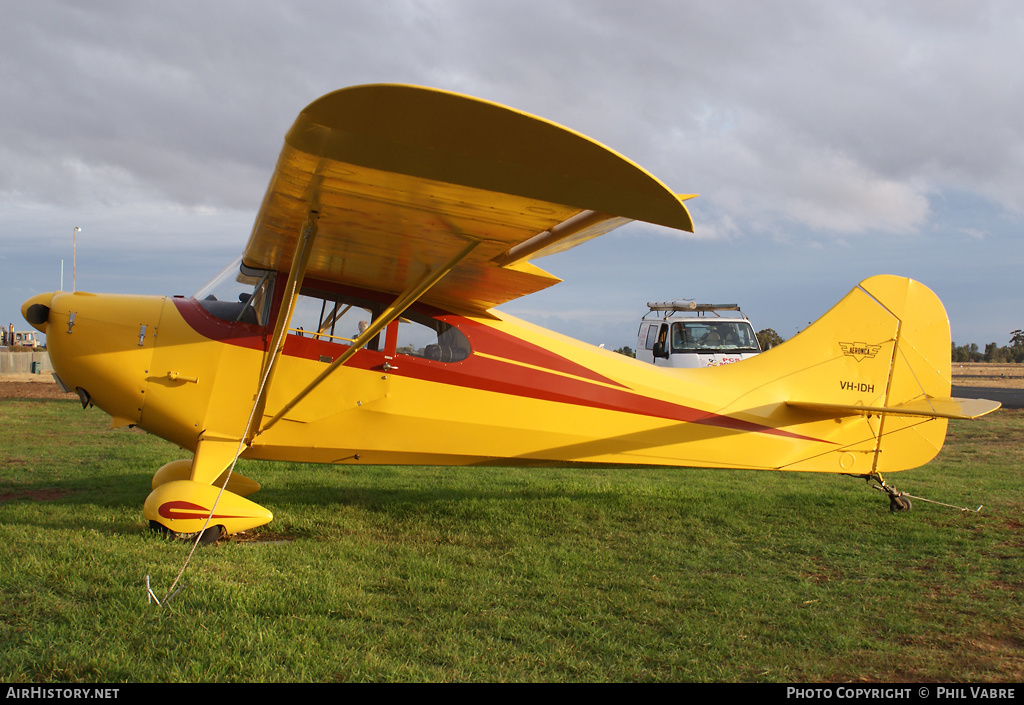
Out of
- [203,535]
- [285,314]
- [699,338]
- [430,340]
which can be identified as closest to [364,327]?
[430,340]

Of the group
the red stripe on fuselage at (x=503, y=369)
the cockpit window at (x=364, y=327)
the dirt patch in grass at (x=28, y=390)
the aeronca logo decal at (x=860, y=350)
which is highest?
the aeronca logo decal at (x=860, y=350)

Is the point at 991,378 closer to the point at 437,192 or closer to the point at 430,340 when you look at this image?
the point at 430,340

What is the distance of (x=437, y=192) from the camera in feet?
12.3

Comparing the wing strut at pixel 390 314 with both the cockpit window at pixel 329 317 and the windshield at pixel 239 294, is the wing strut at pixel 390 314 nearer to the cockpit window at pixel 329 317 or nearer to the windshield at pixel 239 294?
the cockpit window at pixel 329 317

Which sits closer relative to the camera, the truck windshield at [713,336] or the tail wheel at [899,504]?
the tail wheel at [899,504]

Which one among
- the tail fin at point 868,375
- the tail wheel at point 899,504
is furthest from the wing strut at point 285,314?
the tail wheel at point 899,504

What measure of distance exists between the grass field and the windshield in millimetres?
1847

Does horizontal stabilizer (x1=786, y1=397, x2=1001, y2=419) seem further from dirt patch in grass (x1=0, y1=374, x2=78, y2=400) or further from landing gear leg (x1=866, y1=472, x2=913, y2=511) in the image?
dirt patch in grass (x1=0, y1=374, x2=78, y2=400)

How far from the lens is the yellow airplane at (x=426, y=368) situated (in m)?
4.48

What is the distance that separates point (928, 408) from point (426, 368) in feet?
14.5

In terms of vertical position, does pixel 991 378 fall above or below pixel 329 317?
above

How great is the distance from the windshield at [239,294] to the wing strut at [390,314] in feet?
2.58

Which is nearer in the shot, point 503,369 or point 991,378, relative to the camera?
point 503,369
